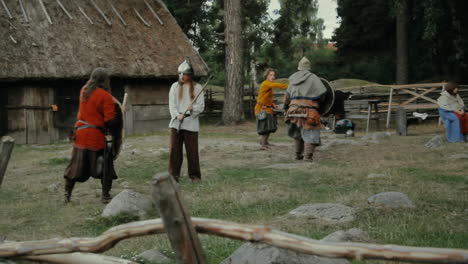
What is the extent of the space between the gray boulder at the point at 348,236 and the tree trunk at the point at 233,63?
15585 mm

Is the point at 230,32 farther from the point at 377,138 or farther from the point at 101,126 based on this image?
the point at 101,126

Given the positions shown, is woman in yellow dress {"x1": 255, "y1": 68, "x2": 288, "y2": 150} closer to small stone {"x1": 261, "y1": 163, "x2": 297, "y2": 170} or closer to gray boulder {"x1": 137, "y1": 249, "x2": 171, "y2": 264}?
small stone {"x1": 261, "y1": 163, "x2": 297, "y2": 170}

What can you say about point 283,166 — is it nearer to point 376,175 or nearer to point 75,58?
point 376,175

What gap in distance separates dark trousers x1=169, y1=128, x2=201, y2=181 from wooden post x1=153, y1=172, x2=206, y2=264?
521 centimetres

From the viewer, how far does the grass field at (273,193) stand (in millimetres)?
4430

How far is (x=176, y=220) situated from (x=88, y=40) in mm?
15887

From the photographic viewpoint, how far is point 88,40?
17.3 metres

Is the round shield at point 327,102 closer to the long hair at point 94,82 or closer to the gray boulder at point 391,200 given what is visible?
the gray boulder at point 391,200

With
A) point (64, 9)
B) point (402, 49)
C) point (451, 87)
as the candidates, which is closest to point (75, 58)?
point (64, 9)

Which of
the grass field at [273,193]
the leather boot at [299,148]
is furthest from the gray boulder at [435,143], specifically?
the leather boot at [299,148]

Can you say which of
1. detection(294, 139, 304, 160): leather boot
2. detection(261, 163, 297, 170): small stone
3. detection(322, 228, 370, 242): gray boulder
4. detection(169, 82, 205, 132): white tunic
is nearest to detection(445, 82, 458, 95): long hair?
detection(294, 139, 304, 160): leather boot

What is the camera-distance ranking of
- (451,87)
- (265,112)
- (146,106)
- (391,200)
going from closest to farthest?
(391,200)
(265,112)
(451,87)
(146,106)

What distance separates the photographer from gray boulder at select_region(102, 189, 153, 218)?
5.52m

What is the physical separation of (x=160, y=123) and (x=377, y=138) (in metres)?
8.74
